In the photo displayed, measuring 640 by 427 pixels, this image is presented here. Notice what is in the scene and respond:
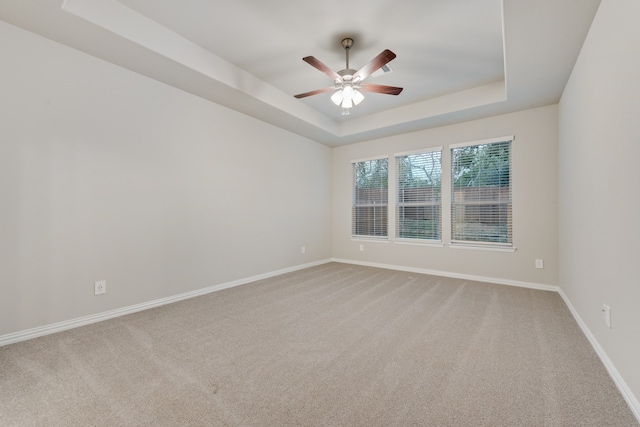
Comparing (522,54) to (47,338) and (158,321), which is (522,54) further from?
(47,338)

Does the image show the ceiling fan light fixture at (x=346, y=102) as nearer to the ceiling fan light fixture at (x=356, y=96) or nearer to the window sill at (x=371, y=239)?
the ceiling fan light fixture at (x=356, y=96)

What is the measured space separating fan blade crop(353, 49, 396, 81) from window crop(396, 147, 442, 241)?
2545 mm

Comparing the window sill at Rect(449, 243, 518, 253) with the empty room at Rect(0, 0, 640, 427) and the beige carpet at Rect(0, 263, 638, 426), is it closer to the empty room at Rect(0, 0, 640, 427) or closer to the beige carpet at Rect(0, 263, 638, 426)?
the empty room at Rect(0, 0, 640, 427)

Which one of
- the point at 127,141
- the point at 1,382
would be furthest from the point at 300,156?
the point at 1,382

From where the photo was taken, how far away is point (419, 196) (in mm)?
4855

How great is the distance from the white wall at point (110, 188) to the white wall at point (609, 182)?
3803 mm

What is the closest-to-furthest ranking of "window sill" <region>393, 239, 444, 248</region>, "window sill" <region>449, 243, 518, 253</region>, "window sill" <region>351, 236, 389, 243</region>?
1. "window sill" <region>449, 243, 518, 253</region>
2. "window sill" <region>393, 239, 444, 248</region>
3. "window sill" <region>351, 236, 389, 243</region>

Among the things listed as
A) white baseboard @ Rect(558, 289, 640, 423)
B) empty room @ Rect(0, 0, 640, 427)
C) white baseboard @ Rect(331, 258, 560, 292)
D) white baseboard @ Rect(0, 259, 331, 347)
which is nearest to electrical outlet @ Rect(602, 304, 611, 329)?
empty room @ Rect(0, 0, 640, 427)

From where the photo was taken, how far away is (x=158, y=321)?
8.63 ft

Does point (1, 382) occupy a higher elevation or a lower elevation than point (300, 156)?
lower

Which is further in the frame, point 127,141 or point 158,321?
point 127,141

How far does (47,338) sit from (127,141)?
191 cm

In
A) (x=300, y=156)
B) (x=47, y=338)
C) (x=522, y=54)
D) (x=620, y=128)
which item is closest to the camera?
(x=620, y=128)

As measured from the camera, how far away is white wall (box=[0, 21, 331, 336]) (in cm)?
224
